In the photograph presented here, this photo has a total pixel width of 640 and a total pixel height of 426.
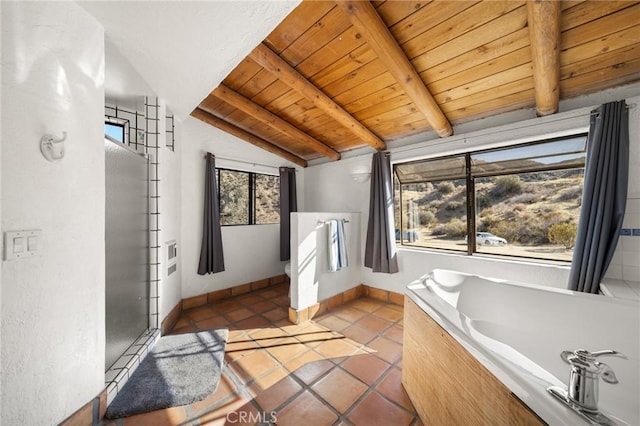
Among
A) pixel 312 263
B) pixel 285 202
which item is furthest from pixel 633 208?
pixel 285 202

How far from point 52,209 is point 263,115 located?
6.63ft

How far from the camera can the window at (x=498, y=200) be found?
79.1 inches

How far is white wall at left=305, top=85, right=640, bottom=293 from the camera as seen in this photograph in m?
1.78

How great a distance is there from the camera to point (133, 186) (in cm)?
179

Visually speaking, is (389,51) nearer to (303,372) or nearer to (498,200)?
(498,200)

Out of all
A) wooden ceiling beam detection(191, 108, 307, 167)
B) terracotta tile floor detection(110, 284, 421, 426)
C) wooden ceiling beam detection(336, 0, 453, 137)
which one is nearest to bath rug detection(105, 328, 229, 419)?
terracotta tile floor detection(110, 284, 421, 426)

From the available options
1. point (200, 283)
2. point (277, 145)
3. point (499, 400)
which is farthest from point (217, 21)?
point (200, 283)

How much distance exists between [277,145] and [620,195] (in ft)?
11.8

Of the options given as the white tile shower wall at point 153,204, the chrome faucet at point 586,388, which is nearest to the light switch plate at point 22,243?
the white tile shower wall at point 153,204

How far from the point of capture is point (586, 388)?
2.18 ft

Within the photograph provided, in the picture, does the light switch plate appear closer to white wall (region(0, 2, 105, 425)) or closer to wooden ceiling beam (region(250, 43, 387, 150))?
white wall (region(0, 2, 105, 425))

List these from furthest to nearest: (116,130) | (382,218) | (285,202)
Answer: (285,202), (382,218), (116,130)

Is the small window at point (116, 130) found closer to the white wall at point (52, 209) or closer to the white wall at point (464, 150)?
the white wall at point (52, 209)

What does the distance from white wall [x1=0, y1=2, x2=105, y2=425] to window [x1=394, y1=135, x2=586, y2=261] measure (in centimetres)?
290
